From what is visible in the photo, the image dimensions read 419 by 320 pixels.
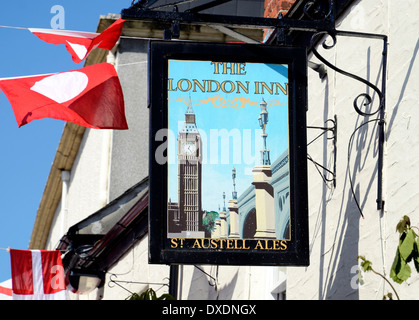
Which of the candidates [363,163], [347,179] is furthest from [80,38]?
[363,163]

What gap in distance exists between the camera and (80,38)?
10031mm

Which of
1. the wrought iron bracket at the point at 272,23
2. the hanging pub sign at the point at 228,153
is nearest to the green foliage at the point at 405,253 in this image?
the hanging pub sign at the point at 228,153

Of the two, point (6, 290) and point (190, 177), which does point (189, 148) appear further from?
point (6, 290)

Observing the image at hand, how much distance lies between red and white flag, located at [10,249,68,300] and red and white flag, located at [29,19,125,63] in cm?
527

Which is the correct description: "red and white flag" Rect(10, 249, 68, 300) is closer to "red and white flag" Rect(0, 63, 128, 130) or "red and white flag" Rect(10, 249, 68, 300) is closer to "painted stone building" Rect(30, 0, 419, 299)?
"painted stone building" Rect(30, 0, 419, 299)

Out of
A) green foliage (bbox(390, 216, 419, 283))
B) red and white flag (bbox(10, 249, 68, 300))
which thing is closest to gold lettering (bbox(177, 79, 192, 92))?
green foliage (bbox(390, 216, 419, 283))

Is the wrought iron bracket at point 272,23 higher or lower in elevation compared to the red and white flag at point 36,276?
higher

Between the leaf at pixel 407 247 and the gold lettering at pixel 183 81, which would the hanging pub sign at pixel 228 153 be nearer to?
the gold lettering at pixel 183 81

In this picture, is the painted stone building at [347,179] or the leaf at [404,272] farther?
the painted stone building at [347,179]

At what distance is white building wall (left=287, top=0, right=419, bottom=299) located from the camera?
24.7 ft

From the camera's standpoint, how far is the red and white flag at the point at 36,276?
14.5 m

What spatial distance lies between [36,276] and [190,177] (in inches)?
295

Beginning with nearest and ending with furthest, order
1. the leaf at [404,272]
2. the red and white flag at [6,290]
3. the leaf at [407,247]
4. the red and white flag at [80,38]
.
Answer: the leaf at [407,247] < the leaf at [404,272] < the red and white flag at [80,38] < the red and white flag at [6,290]

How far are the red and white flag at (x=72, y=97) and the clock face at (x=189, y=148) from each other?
5.92 ft
